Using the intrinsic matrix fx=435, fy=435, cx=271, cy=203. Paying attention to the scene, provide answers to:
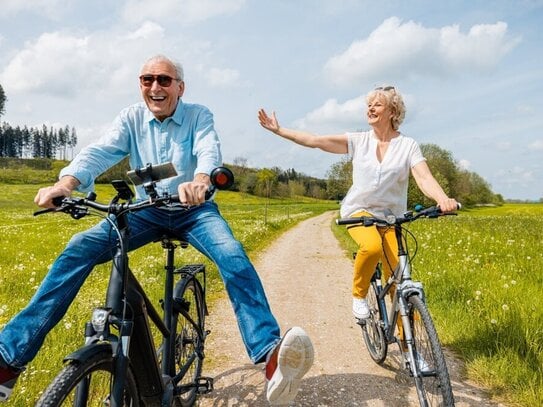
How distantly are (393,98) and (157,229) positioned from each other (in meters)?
2.66

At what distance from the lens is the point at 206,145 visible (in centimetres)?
333

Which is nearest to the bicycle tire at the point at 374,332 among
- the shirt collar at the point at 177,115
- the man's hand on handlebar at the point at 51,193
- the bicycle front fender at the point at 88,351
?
the shirt collar at the point at 177,115

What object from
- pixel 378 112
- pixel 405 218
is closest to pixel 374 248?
pixel 405 218

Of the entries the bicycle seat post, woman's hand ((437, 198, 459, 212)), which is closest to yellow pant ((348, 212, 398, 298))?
woman's hand ((437, 198, 459, 212))

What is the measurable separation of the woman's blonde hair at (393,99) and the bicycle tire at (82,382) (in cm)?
340

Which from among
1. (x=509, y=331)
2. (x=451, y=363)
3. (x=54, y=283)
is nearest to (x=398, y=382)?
(x=451, y=363)

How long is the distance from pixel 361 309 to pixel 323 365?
0.76 m

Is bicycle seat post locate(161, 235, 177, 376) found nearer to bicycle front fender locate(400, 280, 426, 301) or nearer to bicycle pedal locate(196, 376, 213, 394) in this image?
bicycle pedal locate(196, 376, 213, 394)

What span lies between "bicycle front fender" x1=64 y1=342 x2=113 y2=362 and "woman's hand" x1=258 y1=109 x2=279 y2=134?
330 cm

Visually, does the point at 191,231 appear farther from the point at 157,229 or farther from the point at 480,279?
the point at 480,279

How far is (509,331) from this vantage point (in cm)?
466

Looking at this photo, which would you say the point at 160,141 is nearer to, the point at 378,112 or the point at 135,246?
the point at 135,246

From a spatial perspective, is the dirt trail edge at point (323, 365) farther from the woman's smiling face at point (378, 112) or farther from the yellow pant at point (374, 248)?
the woman's smiling face at point (378, 112)

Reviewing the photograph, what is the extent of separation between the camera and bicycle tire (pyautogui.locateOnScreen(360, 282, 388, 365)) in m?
4.58
